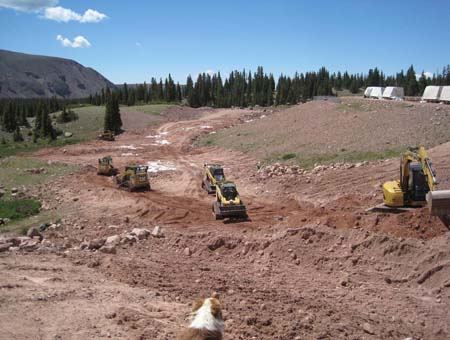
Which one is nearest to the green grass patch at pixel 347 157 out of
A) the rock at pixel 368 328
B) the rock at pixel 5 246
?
the rock at pixel 368 328

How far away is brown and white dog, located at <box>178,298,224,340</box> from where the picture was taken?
497 centimetres

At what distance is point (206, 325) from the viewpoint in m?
5.03

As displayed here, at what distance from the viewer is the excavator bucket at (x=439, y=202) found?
11.4 metres

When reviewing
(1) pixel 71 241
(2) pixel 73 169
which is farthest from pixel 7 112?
(1) pixel 71 241

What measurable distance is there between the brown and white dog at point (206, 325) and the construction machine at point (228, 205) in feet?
36.2

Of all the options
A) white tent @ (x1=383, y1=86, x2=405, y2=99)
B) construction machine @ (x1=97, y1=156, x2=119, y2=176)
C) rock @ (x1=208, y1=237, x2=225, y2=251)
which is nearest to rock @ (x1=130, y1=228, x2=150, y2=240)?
rock @ (x1=208, y1=237, x2=225, y2=251)

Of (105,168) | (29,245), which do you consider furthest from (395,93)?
(29,245)

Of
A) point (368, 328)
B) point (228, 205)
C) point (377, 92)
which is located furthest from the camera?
point (377, 92)

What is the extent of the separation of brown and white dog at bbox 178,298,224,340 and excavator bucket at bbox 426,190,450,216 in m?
8.51

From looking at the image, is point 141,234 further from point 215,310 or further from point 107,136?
point 107,136

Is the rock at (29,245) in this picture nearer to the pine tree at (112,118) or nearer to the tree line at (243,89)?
the pine tree at (112,118)

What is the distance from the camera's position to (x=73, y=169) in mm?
27516

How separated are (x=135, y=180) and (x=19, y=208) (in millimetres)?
5668

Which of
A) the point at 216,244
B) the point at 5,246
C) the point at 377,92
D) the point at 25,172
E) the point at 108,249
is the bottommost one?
the point at 25,172
